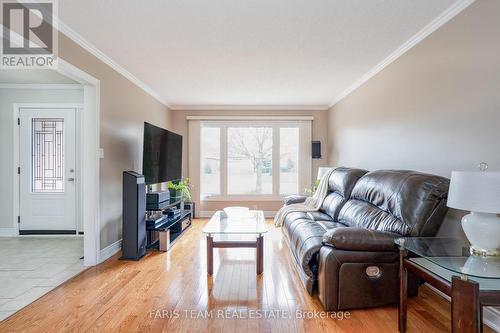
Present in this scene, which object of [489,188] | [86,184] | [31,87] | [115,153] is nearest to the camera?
[489,188]

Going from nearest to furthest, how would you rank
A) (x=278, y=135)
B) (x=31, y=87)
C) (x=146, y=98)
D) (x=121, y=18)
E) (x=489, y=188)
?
(x=489, y=188) < (x=121, y=18) < (x=31, y=87) < (x=146, y=98) < (x=278, y=135)

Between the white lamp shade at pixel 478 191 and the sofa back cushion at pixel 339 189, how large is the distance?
175cm

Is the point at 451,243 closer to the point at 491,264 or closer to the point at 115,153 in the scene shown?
the point at 491,264

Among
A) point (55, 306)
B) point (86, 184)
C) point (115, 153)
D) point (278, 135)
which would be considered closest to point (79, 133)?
point (115, 153)

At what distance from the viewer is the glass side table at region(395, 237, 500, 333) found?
4.04 feet

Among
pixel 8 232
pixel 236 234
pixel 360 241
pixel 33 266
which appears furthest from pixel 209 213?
pixel 360 241

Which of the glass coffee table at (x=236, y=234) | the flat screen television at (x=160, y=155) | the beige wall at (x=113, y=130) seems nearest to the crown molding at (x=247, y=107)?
the flat screen television at (x=160, y=155)

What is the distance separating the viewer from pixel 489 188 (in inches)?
56.2

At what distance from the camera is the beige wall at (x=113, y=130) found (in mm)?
2898

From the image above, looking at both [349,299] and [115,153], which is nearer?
[349,299]

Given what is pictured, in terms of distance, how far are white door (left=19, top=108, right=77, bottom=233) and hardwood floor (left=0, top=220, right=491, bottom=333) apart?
1.82 metres

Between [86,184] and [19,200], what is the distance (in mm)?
2164

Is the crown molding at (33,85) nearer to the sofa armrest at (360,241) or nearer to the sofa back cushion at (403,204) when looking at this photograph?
the sofa armrest at (360,241)

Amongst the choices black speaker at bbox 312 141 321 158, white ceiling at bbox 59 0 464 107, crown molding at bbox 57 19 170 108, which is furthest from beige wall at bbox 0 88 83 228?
black speaker at bbox 312 141 321 158
